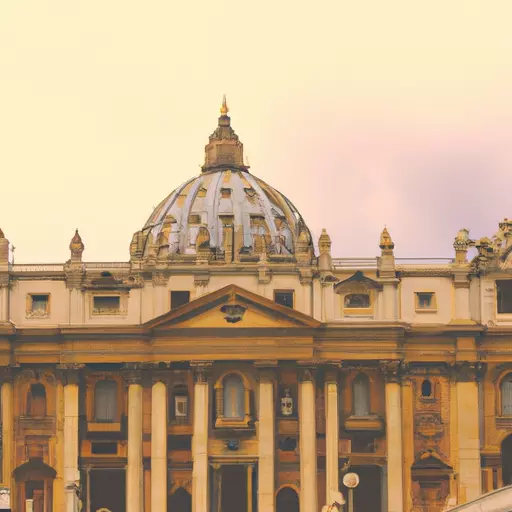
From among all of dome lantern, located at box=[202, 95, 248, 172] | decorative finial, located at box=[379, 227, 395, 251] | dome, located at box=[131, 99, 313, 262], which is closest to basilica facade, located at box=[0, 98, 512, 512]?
decorative finial, located at box=[379, 227, 395, 251]

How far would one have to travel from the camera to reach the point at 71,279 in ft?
313

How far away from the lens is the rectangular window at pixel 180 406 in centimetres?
9431

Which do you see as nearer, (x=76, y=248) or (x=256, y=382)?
(x=256, y=382)

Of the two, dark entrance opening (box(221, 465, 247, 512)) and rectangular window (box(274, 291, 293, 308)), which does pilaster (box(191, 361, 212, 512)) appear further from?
rectangular window (box(274, 291, 293, 308))

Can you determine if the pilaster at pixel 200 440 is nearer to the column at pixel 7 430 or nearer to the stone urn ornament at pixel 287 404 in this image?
the stone urn ornament at pixel 287 404

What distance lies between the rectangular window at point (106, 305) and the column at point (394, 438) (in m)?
14.9

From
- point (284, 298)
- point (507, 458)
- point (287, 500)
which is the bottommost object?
point (287, 500)

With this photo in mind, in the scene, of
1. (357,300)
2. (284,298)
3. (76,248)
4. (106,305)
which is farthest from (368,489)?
(76,248)

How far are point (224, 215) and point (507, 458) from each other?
3033 cm

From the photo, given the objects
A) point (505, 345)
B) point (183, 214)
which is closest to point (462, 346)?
point (505, 345)

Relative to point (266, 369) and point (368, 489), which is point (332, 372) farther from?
point (368, 489)

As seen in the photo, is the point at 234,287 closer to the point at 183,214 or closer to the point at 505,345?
the point at 505,345

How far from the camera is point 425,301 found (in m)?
95.9

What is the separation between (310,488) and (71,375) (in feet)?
46.0
